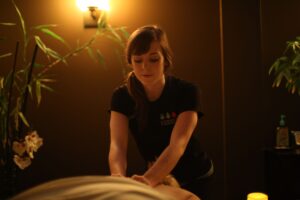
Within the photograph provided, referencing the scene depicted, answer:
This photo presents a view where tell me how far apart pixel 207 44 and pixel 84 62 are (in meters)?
0.97

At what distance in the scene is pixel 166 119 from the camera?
1408 mm

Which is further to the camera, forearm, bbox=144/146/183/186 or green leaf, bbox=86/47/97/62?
green leaf, bbox=86/47/97/62

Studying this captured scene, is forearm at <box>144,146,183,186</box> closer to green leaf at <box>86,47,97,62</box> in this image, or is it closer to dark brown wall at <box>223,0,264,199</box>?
green leaf at <box>86,47,97,62</box>

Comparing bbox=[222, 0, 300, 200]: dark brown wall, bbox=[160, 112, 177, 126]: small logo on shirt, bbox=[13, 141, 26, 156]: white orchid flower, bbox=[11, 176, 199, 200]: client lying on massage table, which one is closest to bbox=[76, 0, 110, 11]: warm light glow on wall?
bbox=[222, 0, 300, 200]: dark brown wall

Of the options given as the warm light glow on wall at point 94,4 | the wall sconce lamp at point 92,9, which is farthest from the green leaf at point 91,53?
the warm light glow on wall at point 94,4

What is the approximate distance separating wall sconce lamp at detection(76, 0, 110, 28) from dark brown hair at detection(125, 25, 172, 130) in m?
1.18

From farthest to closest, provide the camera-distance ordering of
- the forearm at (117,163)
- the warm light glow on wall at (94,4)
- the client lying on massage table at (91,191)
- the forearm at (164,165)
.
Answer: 1. the warm light glow on wall at (94,4)
2. the forearm at (117,163)
3. the forearm at (164,165)
4. the client lying on massage table at (91,191)

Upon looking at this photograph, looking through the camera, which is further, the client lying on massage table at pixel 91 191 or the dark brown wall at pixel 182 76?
the dark brown wall at pixel 182 76

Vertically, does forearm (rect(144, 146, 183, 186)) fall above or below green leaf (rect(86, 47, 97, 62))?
below

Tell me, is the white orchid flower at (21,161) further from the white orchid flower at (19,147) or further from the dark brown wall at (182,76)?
the dark brown wall at (182,76)

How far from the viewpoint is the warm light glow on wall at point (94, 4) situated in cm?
249

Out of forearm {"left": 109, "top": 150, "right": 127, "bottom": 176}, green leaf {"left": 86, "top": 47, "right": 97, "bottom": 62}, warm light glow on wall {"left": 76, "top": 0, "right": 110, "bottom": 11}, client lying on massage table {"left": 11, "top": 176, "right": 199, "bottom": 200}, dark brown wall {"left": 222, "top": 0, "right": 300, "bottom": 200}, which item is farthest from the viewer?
dark brown wall {"left": 222, "top": 0, "right": 300, "bottom": 200}

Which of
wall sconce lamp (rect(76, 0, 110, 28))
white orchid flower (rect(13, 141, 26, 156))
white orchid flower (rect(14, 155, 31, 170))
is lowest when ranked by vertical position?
white orchid flower (rect(14, 155, 31, 170))

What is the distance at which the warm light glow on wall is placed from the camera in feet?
8.16
